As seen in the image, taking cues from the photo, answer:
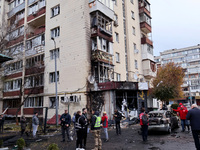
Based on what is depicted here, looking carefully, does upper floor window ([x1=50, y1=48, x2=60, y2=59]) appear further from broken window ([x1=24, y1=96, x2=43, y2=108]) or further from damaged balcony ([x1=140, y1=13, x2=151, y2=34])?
damaged balcony ([x1=140, y1=13, x2=151, y2=34])

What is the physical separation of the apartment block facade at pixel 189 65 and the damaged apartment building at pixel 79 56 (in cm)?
3965

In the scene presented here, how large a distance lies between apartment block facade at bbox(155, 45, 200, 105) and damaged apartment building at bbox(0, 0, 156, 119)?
3965cm

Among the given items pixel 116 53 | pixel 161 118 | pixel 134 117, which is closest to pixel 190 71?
pixel 116 53

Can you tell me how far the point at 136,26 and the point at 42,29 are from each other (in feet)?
49.5

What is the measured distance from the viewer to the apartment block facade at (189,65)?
206 ft

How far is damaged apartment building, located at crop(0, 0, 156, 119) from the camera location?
1970 centimetres

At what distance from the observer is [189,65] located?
2675 inches

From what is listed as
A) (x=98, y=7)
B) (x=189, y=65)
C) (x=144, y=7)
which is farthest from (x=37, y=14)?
(x=189, y=65)

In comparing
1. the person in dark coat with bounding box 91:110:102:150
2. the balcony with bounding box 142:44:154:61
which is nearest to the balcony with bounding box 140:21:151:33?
the balcony with bounding box 142:44:154:61

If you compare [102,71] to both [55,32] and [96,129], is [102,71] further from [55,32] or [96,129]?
[96,129]

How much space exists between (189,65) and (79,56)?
195 ft

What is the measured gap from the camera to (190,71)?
6669 centimetres

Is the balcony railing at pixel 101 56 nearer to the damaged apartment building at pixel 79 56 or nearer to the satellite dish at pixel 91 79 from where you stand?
the damaged apartment building at pixel 79 56

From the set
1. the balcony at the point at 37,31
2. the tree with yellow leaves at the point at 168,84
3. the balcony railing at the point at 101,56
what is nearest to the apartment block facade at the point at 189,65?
the tree with yellow leaves at the point at 168,84
